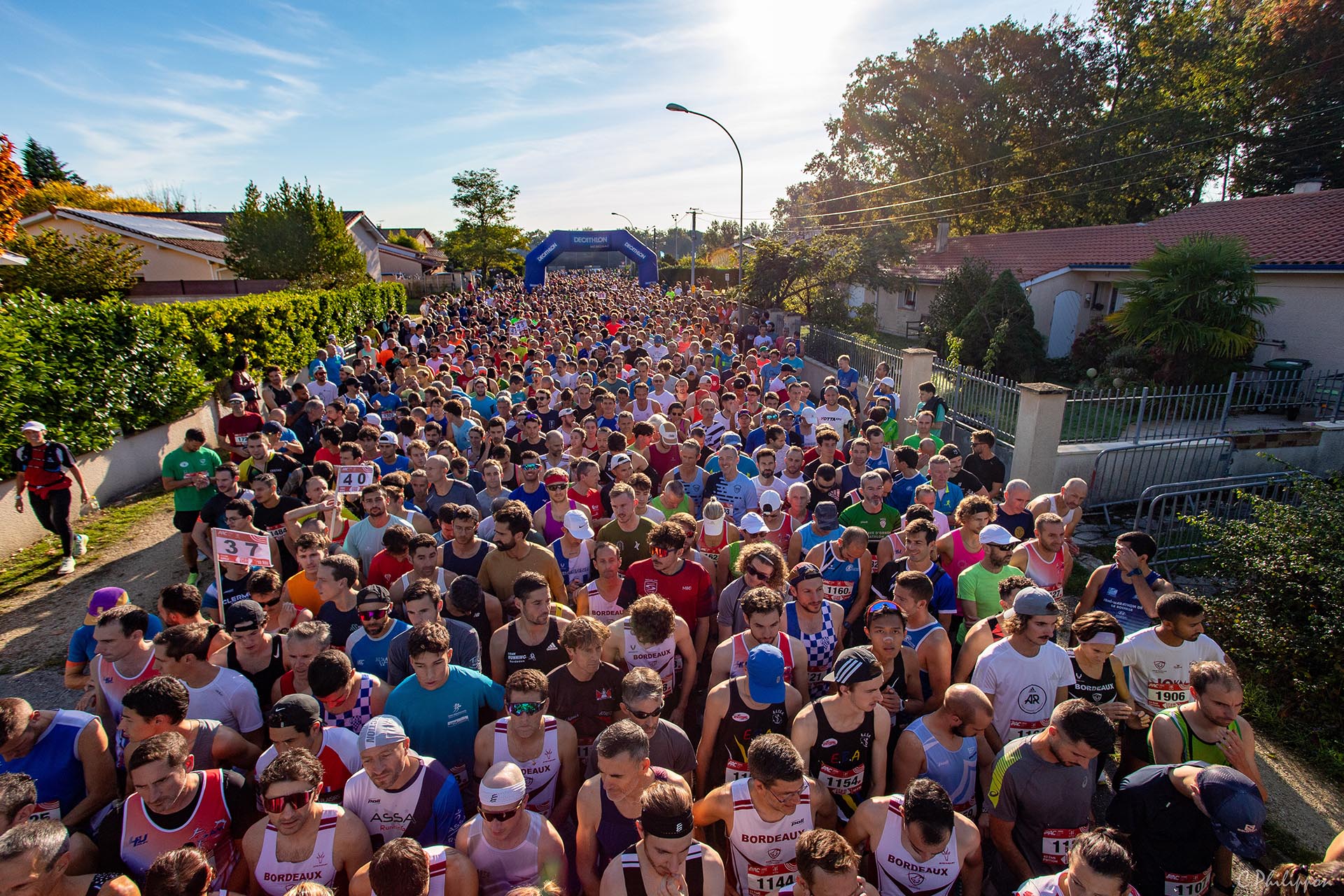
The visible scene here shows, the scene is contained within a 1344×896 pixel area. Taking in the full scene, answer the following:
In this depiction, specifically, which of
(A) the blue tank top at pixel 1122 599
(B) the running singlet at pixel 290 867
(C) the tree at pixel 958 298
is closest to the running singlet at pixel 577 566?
(B) the running singlet at pixel 290 867

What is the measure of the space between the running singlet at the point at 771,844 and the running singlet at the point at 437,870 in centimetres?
123

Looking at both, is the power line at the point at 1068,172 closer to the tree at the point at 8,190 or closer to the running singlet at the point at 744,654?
the running singlet at the point at 744,654

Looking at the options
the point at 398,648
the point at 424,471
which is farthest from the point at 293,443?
the point at 398,648

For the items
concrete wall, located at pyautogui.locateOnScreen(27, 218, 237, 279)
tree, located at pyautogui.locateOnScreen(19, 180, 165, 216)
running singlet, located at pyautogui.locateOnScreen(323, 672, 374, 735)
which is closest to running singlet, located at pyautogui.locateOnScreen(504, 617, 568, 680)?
running singlet, located at pyautogui.locateOnScreen(323, 672, 374, 735)

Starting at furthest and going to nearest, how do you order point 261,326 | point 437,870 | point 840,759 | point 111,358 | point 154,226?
point 154,226 → point 261,326 → point 111,358 → point 840,759 → point 437,870

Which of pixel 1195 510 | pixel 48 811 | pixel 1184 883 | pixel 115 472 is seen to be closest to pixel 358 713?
pixel 48 811

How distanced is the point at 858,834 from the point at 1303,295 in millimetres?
20497

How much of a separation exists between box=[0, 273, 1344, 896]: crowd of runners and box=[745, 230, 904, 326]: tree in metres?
18.2

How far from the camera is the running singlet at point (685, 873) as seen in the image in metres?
2.65

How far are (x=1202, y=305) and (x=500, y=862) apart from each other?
16.9 m

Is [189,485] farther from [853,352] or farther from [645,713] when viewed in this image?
[853,352]

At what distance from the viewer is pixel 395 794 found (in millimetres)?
3057

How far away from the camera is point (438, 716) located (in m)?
3.65

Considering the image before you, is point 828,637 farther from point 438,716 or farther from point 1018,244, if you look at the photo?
point 1018,244
